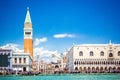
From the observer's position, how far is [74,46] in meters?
79.1

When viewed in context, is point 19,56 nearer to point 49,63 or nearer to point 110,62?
point 110,62

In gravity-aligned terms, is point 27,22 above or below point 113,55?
above

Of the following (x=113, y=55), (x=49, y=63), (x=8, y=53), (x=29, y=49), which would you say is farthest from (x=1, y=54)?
(x=49, y=63)

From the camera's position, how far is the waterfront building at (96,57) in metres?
79.1

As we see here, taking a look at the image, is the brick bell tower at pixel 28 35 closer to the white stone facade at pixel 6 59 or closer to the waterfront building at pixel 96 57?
the waterfront building at pixel 96 57

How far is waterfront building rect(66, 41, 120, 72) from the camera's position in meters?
79.1

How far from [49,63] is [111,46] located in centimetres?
5750

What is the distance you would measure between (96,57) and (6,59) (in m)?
19.6

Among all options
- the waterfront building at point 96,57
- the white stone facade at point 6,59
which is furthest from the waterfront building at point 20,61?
the waterfront building at point 96,57

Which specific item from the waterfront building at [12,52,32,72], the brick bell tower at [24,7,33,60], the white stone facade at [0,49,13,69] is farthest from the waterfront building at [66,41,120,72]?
the white stone facade at [0,49,13,69]

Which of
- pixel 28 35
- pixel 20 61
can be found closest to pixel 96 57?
pixel 20 61

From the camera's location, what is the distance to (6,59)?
7306cm

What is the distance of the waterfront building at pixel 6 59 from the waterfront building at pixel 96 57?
14235mm

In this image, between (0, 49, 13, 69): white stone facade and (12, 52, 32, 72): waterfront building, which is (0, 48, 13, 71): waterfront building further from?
(12, 52, 32, 72): waterfront building
